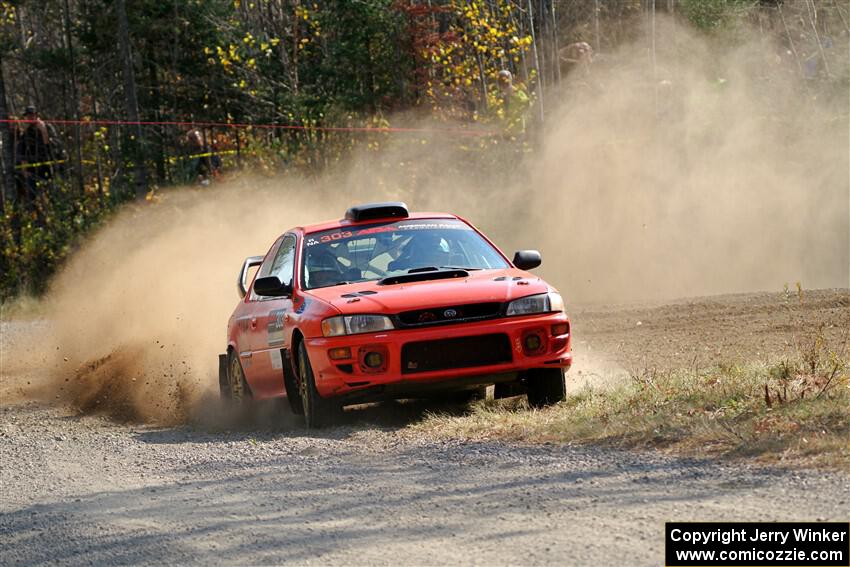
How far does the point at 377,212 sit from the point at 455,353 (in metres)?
2.15

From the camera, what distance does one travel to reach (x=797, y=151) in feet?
80.8

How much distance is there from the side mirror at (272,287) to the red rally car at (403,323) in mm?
10

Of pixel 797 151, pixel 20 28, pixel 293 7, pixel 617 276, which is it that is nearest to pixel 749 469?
pixel 617 276

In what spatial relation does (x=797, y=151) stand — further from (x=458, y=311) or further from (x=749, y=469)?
(x=749, y=469)

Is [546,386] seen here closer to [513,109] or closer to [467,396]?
[467,396]

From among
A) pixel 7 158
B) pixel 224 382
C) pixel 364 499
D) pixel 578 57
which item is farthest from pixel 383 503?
pixel 7 158

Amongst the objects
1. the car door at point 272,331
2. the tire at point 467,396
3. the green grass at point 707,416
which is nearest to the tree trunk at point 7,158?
the car door at point 272,331

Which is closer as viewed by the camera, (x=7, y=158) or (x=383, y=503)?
(x=383, y=503)

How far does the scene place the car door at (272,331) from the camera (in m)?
10.5

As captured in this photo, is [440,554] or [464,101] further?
[464,101]

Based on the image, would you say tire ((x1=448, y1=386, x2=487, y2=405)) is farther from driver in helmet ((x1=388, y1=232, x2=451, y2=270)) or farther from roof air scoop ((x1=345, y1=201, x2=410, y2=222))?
roof air scoop ((x1=345, y1=201, x2=410, y2=222))

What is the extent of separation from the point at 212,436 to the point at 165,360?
483cm

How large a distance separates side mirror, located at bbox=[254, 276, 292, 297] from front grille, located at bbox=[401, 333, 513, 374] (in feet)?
4.77

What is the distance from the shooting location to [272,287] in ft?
33.9
